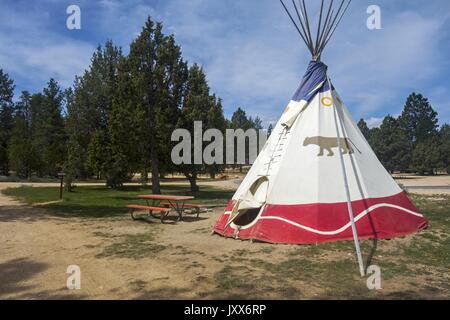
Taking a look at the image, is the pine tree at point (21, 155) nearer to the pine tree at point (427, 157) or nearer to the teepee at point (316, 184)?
the teepee at point (316, 184)

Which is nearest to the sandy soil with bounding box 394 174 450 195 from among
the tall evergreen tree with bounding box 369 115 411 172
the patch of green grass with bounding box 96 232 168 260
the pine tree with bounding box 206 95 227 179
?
the pine tree with bounding box 206 95 227 179

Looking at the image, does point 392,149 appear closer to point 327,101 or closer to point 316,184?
point 327,101

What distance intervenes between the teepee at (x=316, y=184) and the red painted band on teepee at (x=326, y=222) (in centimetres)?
2

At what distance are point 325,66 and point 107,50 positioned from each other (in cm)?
2887

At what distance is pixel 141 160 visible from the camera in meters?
25.4

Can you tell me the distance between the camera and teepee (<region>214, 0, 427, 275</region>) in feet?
28.7

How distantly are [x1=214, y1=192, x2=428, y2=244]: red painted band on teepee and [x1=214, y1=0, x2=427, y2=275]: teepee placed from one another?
0.08ft

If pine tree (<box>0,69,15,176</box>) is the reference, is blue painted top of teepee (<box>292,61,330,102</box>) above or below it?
below

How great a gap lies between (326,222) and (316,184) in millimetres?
999

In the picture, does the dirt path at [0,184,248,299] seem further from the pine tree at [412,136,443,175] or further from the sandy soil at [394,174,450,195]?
the pine tree at [412,136,443,175]

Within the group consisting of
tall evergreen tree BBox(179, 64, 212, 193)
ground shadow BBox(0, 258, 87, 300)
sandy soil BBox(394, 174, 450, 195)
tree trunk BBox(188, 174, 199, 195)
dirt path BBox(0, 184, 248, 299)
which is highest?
tall evergreen tree BBox(179, 64, 212, 193)
